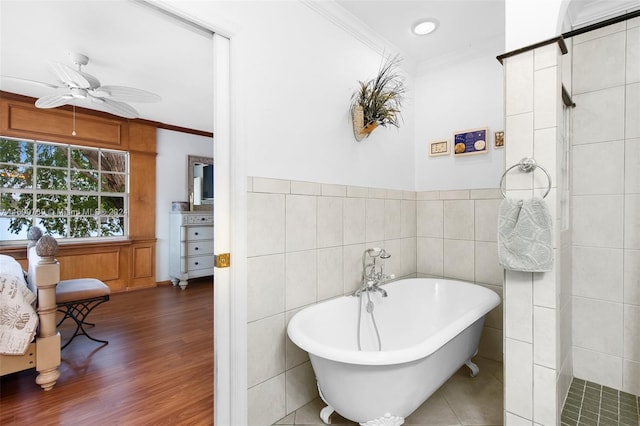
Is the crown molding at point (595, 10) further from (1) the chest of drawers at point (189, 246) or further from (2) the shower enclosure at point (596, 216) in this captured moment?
(1) the chest of drawers at point (189, 246)

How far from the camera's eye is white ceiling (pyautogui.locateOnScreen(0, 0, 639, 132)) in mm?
2074

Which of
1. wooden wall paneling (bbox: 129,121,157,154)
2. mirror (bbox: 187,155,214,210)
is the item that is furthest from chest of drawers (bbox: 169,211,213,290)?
wooden wall paneling (bbox: 129,121,157,154)

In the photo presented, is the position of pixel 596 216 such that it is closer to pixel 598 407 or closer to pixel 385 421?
pixel 598 407

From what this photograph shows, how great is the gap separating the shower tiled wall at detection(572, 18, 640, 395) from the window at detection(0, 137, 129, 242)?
5279 mm

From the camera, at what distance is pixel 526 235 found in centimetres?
136

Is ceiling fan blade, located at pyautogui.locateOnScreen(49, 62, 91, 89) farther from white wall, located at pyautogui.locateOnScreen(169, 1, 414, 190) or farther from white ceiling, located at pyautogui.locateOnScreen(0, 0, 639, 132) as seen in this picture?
white wall, located at pyautogui.locateOnScreen(169, 1, 414, 190)

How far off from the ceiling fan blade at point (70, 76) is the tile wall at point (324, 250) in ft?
6.33

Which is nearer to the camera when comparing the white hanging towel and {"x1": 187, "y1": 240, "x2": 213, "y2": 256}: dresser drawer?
the white hanging towel

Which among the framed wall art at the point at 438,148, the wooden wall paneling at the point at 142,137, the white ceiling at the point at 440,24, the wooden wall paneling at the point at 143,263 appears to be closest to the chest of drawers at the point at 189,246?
the wooden wall paneling at the point at 143,263

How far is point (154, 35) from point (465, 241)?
3049mm

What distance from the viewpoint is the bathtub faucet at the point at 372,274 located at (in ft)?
6.81

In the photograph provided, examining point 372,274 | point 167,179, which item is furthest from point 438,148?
point 167,179

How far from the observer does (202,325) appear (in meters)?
3.19

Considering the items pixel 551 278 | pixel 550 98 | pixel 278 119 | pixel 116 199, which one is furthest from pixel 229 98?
pixel 116 199
